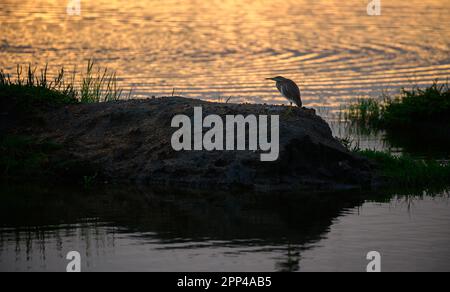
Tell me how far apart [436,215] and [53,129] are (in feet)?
21.6

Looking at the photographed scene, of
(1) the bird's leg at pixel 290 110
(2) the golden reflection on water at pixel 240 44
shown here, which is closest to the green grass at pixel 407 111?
(2) the golden reflection on water at pixel 240 44

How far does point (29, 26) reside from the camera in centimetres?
3506

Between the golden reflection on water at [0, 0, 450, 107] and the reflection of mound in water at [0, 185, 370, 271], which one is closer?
the reflection of mound in water at [0, 185, 370, 271]

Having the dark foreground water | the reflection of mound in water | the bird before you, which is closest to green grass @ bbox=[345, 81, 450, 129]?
the bird

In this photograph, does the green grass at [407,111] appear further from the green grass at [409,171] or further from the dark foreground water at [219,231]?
the dark foreground water at [219,231]

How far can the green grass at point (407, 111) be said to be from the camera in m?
20.7

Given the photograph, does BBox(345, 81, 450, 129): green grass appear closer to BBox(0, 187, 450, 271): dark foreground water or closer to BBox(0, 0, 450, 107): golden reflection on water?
BBox(0, 0, 450, 107): golden reflection on water

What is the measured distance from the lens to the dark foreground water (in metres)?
9.77

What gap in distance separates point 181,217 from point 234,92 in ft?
39.3

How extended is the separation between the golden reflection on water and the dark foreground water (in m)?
9.98

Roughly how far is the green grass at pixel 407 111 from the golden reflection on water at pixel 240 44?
1537 mm

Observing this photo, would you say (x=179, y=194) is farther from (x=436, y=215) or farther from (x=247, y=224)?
(x=436, y=215)
